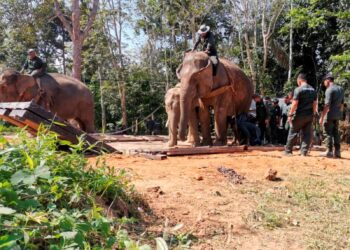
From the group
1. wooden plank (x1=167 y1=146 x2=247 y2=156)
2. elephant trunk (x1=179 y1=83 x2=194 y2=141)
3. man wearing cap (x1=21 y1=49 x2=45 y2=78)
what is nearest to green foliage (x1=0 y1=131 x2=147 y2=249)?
wooden plank (x1=167 y1=146 x2=247 y2=156)

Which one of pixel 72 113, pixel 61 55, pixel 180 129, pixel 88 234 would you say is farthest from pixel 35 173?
pixel 61 55

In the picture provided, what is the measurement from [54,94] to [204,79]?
15.7ft

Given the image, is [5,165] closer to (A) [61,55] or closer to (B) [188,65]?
(B) [188,65]

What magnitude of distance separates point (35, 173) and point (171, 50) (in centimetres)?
3176

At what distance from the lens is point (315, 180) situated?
6.07m

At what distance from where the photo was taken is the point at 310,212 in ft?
14.7

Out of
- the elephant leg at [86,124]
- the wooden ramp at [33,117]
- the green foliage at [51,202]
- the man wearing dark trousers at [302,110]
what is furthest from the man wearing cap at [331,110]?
the elephant leg at [86,124]

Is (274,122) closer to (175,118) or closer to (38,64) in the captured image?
(175,118)

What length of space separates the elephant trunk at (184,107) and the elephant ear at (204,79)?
12.8 inches

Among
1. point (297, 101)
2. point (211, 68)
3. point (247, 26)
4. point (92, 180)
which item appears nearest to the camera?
point (92, 180)

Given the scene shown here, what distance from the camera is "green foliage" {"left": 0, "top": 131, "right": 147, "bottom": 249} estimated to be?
2.08m

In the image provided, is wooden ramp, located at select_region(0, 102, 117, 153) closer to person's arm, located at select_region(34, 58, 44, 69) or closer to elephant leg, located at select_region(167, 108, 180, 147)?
elephant leg, located at select_region(167, 108, 180, 147)

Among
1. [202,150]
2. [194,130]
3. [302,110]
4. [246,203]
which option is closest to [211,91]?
[194,130]

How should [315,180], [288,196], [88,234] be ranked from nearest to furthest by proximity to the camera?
[88,234]
[288,196]
[315,180]
